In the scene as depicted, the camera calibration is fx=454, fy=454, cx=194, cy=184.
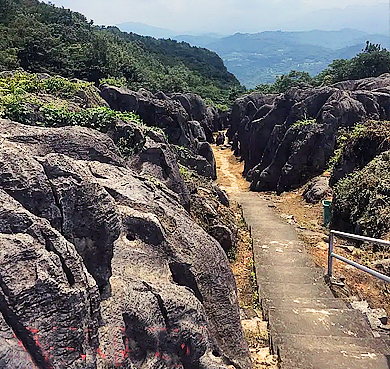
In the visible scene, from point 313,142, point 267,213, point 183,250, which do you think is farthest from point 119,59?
point 183,250

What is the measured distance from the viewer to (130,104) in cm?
2755

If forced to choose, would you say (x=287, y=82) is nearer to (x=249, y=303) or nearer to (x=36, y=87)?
(x=36, y=87)

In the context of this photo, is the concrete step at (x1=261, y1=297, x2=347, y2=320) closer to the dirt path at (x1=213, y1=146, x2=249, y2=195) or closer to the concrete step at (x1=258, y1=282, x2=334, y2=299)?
the concrete step at (x1=258, y1=282, x2=334, y2=299)

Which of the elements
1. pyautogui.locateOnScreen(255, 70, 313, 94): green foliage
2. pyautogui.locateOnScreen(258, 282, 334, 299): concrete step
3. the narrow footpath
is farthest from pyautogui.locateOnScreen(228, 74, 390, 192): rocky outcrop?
pyautogui.locateOnScreen(255, 70, 313, 94): green foliage

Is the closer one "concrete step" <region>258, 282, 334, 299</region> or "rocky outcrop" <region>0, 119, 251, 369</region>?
"rocky outcrop" <region>0, 119, 251, 369</region>

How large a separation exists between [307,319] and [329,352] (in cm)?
144

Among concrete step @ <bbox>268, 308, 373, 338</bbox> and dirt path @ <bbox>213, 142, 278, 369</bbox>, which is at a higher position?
concrete step @ <bbox>268, 308, 373, 338</bbox>

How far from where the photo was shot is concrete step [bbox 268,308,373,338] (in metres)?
8.61

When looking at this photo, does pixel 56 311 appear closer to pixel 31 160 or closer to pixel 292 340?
pixel 31 160

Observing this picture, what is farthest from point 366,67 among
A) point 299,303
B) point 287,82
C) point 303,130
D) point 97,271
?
point 97,271

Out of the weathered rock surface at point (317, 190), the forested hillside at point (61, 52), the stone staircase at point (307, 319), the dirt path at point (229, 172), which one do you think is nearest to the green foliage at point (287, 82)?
the forested hillside at point (61, 52)

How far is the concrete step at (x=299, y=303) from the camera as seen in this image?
379 inches

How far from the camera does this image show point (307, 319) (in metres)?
9.08

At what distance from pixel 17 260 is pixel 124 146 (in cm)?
925
